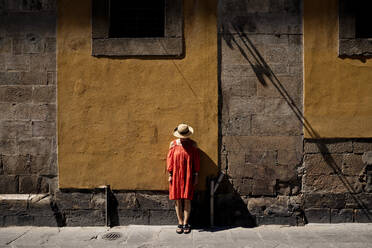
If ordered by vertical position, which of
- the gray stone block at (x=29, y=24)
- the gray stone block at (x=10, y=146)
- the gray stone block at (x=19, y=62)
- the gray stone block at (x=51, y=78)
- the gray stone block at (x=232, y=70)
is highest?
the gray stone block at (x=29, y=24)

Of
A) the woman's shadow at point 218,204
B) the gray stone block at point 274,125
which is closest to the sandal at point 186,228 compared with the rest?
the woman's shadow at point 218,204

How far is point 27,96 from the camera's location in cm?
533

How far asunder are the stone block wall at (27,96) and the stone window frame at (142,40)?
2.50 ft

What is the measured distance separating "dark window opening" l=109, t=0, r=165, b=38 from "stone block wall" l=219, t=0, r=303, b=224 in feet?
3.51

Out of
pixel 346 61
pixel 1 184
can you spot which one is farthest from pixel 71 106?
pixel 346 61

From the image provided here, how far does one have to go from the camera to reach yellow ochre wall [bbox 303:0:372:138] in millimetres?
5105

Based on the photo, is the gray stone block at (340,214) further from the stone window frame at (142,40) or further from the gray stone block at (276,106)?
the stone window frame at (142,40)

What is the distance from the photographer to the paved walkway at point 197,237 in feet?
14.8

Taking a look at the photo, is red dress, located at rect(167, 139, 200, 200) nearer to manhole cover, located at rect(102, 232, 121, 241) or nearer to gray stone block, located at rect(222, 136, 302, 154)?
gray stone block, located at rect(222, 136, 302, 154)

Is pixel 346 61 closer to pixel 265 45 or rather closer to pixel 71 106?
pixel 265 45

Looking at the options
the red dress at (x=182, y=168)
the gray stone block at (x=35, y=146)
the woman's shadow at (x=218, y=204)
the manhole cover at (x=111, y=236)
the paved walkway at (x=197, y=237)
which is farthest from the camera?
the gray stone block at (x=35, y=146)

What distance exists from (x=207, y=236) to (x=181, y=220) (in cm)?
51

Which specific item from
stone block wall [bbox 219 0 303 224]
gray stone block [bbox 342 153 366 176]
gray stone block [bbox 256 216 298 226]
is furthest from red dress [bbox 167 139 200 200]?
gray stone block [bbox 342 153 366 176]

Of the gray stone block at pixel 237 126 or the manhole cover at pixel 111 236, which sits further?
the gray stone block at pixel 237 126
